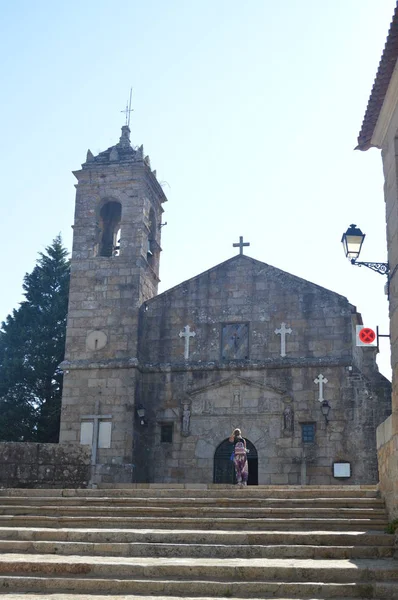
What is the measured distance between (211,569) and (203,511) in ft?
9.09

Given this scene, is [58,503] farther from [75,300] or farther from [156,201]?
[156,201]

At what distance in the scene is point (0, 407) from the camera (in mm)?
29625

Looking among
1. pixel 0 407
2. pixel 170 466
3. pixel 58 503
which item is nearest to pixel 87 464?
pixel 58 503

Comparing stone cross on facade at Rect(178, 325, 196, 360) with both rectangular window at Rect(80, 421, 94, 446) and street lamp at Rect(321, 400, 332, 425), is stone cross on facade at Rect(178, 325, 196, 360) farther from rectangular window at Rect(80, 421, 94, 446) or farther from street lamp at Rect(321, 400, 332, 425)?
street lamp at Rect(321, 400, 332, 425)

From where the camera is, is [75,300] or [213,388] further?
[75,300]

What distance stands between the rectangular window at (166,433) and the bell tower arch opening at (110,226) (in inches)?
229

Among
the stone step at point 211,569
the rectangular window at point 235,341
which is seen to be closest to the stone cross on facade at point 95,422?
the rectangular window at point 235,341

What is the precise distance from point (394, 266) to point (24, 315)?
929 inches

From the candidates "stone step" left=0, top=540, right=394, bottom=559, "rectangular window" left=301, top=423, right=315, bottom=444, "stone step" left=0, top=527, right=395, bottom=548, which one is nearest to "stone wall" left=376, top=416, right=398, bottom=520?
"stone step" left=0, top=527, right=395, bottom=548

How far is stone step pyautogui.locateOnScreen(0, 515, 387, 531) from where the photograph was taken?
10.2 metres

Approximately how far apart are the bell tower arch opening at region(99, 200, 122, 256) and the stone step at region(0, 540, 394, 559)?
15355 millimetres

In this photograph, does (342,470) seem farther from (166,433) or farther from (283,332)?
(166,433)

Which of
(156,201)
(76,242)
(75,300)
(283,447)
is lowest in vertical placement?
(283,447)

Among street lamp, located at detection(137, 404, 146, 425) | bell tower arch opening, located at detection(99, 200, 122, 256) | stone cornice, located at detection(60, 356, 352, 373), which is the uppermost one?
bell tower arch opening, located at detection(99, 200, 122, 256)
